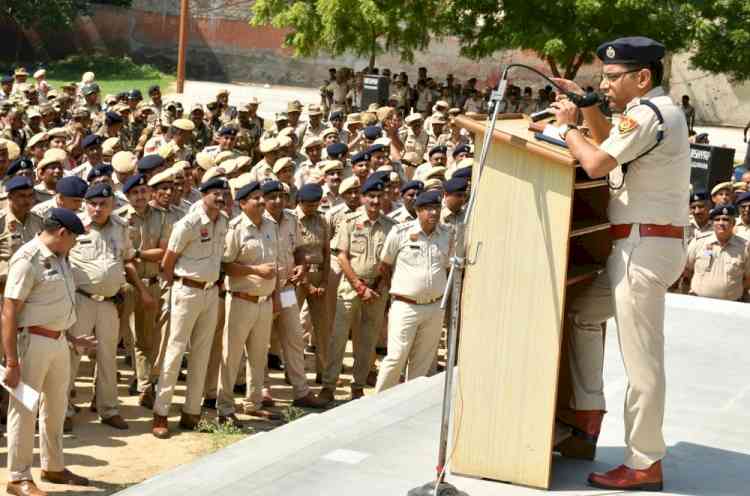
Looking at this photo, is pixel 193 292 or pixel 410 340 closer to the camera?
pixel 193 292

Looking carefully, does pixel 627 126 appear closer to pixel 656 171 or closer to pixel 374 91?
pixel 656 171

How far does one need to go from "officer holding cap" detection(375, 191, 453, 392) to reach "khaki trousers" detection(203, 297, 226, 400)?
49.8 inches

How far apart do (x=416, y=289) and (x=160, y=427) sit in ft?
6.57

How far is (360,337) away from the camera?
31.6 ft

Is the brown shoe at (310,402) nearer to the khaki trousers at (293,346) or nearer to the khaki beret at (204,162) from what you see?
the khaki trousers at (293,346)

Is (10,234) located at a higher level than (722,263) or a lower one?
higher

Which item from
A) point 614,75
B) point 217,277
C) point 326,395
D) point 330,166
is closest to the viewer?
point 614,75

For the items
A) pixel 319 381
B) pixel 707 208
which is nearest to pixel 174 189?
pixel 319 381

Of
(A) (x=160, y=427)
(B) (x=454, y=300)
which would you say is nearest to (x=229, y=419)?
(A) (x=160, y=427)

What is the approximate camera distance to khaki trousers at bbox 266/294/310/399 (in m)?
9.26

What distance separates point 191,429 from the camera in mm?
8586

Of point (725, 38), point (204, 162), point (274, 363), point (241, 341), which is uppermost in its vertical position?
point (725, 38)

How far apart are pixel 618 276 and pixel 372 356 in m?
5.31

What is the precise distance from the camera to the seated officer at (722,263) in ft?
33.1
